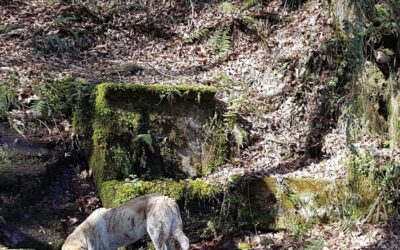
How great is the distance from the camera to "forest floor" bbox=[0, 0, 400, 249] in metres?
9.17

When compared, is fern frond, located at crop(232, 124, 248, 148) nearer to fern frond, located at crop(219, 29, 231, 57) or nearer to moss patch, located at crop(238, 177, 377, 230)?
moss patch, located at crop(238, 177, 377, 230)

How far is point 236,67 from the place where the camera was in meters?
12.3

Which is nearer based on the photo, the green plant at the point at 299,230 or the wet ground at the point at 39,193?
the wet ground at the point at 39,193

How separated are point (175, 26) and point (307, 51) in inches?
165

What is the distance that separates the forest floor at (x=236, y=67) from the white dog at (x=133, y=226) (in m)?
1.86

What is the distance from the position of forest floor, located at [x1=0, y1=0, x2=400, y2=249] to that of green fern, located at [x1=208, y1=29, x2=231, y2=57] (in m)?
0.13

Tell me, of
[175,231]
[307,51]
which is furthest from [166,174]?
[307,51]

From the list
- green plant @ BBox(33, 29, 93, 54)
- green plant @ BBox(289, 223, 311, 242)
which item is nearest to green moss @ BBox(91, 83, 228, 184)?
green plant @ BBox(289, 223, 311, 242)

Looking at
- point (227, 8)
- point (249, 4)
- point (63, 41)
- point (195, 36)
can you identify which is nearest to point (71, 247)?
point (63, 41)

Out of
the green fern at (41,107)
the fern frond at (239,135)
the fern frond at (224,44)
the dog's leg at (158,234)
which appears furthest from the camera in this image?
the fern frond at (224,44)

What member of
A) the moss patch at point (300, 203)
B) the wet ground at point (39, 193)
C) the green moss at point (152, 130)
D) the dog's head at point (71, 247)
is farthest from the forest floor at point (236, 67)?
the dog's head at point (71, 247)

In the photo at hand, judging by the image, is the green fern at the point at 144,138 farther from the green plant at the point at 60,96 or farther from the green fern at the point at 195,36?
the green fern at the point at 195,36

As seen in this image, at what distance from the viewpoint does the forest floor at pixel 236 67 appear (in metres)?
9.17

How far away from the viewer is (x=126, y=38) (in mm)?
13109
